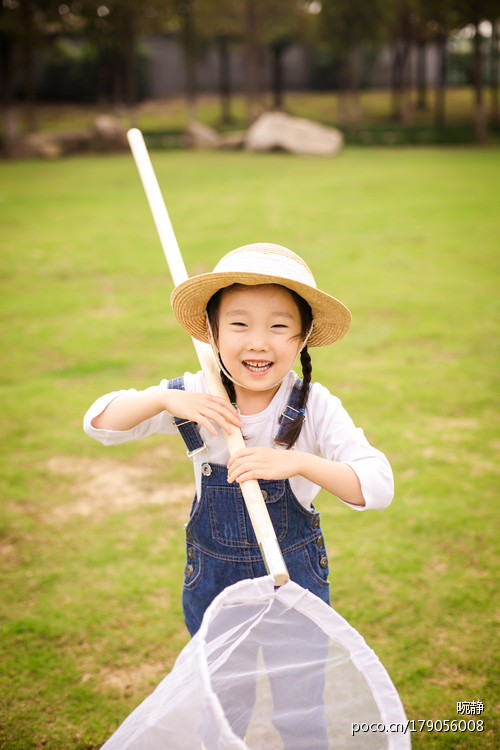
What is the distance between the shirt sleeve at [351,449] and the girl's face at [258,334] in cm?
15

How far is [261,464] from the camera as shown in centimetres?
123

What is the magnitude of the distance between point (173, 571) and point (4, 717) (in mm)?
806

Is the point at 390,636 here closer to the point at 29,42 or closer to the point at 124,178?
the point at 124,178

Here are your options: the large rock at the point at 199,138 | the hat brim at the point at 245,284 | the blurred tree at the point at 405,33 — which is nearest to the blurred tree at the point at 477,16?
the blurred tree at the point at 405,33

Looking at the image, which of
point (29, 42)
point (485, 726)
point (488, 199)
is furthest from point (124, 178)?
point (485, 726)

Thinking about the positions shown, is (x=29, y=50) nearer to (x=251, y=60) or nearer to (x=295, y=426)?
(x=251, y=60)

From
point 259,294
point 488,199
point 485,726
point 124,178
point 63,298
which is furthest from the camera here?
point 124,178

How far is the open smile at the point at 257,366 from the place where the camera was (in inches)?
53.7

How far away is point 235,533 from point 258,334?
52 cm

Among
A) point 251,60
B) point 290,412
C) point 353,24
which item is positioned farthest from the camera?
point 353,24

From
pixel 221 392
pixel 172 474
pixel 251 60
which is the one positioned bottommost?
pixel 172 474

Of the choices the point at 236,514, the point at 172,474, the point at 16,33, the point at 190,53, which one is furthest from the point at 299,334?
the point at 190,53

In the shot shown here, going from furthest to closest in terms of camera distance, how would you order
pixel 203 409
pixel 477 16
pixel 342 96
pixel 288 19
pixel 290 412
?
pixel 288 19, pixel 342 96, pixel 477 16, pixel 290 412, pixel 203 409

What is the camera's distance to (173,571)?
2.45 metres
